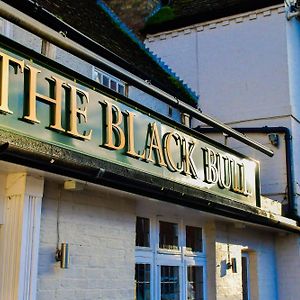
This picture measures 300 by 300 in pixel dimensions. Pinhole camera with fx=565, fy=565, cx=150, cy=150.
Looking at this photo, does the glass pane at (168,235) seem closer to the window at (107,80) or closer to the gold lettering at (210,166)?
the gold lettering at (210,166)

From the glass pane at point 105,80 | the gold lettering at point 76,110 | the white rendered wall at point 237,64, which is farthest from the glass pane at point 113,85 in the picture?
the gold lettering at point 76,110

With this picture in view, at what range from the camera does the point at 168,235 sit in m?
8.99

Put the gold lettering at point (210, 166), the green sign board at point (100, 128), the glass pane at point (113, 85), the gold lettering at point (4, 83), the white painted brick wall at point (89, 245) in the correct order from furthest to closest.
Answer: the glass pane at point (113, 85) → the gold lettering at point (210, 166) → the white painted brick wall at point (89, 245) → the green sign board at point (100, 128) → the gold lettering at point (4, 83)

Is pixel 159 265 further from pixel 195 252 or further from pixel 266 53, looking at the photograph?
pixel 266 53

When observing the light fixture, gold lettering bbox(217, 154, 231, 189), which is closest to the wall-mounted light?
the light fixture

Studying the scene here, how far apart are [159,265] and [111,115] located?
2.99 metres

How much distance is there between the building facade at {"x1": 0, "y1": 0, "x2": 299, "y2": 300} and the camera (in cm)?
549

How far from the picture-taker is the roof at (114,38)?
1042 cm

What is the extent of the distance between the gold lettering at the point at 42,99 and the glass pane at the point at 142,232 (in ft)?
9.66

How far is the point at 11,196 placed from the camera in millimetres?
5852

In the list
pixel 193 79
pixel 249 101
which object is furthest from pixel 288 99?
pixel 193 79

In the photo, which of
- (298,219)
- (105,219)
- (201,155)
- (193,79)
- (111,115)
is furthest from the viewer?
(193,79)

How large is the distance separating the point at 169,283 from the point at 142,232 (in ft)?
3.39

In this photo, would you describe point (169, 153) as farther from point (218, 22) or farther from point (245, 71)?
point (218, 22)
